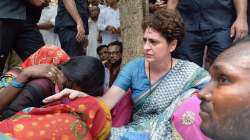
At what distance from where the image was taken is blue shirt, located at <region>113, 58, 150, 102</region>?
357 centimetres

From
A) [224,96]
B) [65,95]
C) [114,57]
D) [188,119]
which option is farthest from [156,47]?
[114,57]

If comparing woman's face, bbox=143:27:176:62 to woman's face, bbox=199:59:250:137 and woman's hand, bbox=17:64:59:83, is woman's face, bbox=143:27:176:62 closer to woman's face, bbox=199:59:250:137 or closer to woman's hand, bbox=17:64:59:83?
woman's hand, bbox=17:64:59:83

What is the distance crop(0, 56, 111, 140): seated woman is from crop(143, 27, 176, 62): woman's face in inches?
23.2

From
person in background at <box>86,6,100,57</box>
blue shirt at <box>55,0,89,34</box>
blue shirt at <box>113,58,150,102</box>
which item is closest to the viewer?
blue shirt at <box>113,58,150,102</box>

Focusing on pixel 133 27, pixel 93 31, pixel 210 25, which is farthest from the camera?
pixel 93 31

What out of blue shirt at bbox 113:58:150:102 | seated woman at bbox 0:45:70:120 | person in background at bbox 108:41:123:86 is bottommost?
person in background at bbox 108:41:123:86

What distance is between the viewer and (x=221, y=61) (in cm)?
152

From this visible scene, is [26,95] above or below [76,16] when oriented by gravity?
below

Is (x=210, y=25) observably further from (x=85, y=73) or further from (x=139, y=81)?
(x=85, y=73)

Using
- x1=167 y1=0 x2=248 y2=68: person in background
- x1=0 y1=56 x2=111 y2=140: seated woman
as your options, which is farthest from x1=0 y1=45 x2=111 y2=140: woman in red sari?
x1=167 y1=0 x2=248 y2=68: person in background

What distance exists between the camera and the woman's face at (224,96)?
55.5 inches

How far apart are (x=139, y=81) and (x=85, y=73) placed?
0.77 metres

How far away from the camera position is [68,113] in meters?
2.56

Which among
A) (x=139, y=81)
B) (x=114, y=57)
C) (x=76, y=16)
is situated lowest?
(x=114, y=57)
